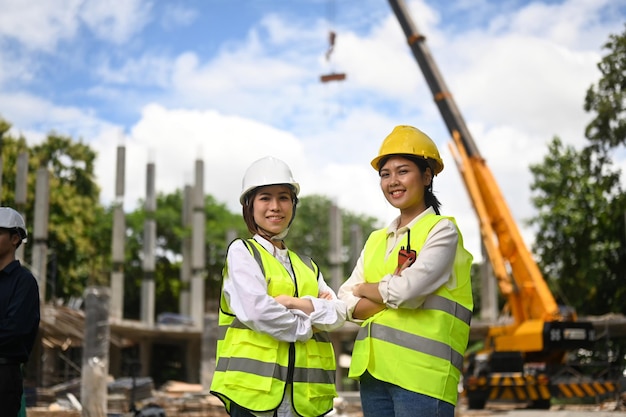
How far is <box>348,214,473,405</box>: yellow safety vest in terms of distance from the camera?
9.96 feet

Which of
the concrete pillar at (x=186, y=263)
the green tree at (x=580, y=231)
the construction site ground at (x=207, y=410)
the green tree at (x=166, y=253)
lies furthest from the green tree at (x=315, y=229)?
the construction site ground at (x=207, y=410)

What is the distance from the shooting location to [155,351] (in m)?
36.4

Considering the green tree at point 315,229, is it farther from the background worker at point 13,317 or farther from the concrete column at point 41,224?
the background worker at point 13,317

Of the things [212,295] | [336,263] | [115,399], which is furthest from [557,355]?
[212,295]

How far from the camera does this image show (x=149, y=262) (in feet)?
91.9

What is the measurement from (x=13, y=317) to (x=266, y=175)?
142 cm

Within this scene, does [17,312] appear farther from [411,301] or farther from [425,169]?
[425,169]

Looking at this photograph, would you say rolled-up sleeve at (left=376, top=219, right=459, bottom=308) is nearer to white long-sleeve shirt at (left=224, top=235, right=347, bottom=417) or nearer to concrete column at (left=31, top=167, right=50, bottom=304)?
white long-sleeve shirt at (left=224, top=235, right=347, bottom=417)

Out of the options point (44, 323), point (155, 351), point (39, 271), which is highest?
point (39, 271)

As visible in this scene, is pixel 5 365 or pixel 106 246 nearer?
pixel 5 365

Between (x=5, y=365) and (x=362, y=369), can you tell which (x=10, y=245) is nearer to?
(x=5, y=365)

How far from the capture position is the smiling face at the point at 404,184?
3.34m

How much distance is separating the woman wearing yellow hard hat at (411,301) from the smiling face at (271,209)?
0.42m

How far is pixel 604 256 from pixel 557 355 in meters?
12.3
